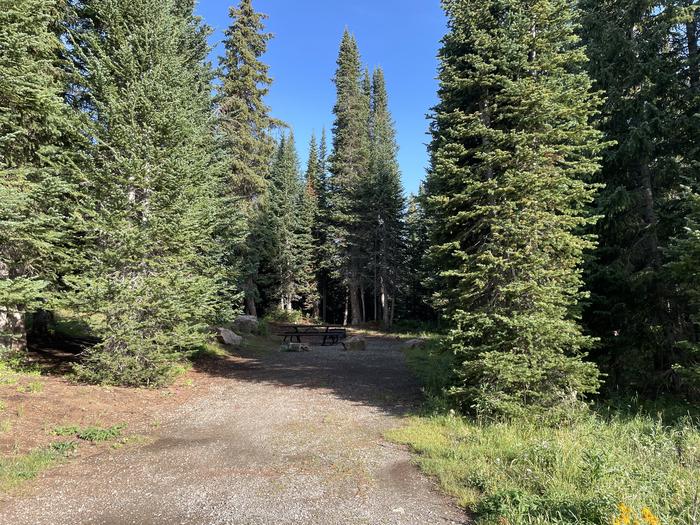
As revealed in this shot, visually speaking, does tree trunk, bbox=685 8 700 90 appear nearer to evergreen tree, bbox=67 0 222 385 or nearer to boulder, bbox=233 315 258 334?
evergreen tree, bbox=67 0 222 385

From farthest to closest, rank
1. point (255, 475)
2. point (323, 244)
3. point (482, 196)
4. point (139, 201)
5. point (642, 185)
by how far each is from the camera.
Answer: point (323, 244) < point (139, 201) < point (642, 185) < point (482, 196) < point (255, 475)

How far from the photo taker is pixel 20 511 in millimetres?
4441

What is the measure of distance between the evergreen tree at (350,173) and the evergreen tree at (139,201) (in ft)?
77.7

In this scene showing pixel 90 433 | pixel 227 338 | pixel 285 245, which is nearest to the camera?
pixel 90 433

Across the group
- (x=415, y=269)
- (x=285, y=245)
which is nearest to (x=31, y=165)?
(x=285, y=245)

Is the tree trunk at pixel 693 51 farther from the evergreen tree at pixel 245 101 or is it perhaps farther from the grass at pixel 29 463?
the evergreen tree at pixel 245 101

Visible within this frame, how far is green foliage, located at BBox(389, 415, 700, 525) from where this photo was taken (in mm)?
3967

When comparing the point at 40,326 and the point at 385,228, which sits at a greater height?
the point at 385,228

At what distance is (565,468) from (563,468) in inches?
1.0

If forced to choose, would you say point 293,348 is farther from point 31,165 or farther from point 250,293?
point 31,165

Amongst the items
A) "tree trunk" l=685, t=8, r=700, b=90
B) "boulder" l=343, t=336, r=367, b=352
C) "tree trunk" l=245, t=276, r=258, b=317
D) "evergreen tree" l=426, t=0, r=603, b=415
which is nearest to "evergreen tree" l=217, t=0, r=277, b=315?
"tree trunk" l=245, t=276, r=258, b=317

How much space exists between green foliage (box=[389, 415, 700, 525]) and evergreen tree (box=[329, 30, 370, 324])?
28.1 m

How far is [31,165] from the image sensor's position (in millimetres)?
9953

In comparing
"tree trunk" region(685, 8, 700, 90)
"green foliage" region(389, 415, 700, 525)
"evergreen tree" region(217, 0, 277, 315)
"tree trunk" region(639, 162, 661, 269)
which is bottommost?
"green foliage" region(389, 415, 700, 525)
